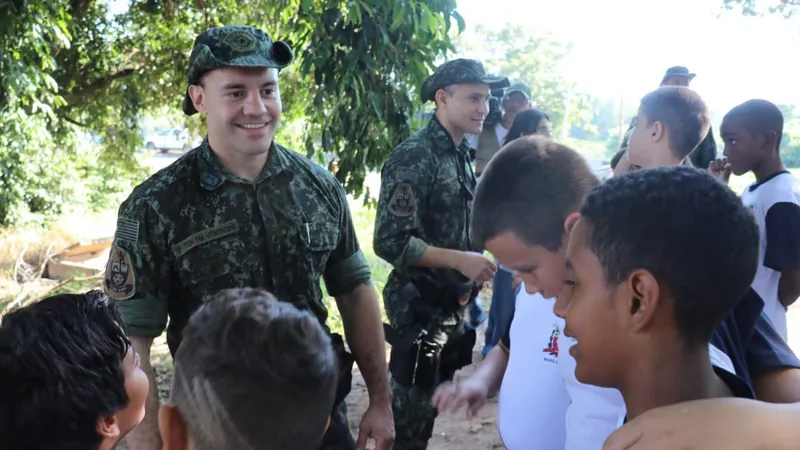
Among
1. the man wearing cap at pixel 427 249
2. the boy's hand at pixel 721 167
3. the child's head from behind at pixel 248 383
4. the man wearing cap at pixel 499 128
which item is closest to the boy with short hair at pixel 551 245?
the child's head from behind at pixel 248 383

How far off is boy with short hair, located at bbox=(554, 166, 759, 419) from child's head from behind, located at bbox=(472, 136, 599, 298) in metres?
0.42

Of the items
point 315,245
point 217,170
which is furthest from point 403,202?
point 217,170

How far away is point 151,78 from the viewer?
28.7 ft

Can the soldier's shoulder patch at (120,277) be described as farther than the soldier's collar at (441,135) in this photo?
No

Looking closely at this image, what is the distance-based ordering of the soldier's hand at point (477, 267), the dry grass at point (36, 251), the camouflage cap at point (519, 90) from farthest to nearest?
the dry grass at point (36, 251), the camouflage cap at point (519, 90), the soldier's hand at point (477, 267)

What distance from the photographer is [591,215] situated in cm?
107

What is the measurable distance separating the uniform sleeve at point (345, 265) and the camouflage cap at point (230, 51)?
1.61 feet

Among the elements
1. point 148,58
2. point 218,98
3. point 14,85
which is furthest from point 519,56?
point 218,98

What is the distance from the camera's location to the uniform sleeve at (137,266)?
1826 millimetres

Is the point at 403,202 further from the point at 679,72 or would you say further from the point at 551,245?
the point at 679,72

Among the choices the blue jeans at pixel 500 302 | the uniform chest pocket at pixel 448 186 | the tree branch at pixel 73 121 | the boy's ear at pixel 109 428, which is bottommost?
the blue jeans at pixel 500 302

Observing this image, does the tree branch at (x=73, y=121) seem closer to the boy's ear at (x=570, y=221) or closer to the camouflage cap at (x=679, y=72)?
the camouflage cap at (x=679, y=72)

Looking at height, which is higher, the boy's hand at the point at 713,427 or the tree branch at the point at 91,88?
the boy's hand at the point at 713,427

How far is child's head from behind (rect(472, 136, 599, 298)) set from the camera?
152 centimetres
